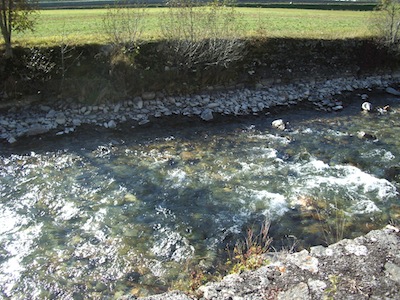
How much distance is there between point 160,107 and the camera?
17484mm

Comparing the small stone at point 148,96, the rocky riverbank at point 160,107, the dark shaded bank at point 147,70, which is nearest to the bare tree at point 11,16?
the dark shaded bank at point 147,70

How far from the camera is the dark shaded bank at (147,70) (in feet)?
54.6

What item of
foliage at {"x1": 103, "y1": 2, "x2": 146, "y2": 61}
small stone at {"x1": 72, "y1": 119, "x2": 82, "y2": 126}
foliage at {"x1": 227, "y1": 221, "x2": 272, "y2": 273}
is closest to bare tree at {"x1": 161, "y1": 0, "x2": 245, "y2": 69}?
foliage at {"x1": 103, "y1": 2, "x2": 146, "y2": 61}

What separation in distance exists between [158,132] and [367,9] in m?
36.6

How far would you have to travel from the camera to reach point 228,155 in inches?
545

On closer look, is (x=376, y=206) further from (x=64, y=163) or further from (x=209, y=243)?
(x=64, y=163)

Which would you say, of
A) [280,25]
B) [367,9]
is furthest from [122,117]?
[367,9]

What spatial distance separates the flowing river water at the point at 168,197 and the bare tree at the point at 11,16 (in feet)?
16.5

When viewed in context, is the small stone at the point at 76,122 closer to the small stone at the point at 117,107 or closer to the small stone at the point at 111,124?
the small stone at the point at 111,124

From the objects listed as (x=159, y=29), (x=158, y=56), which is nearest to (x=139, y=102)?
(x=158, y=56)

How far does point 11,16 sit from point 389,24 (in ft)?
69.0

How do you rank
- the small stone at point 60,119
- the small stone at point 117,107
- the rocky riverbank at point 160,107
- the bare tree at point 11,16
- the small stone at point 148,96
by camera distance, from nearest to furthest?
the rocky riverbank at point 160,107 < the small stone at point 60,119 < the bare tree at point 11,16 < the small stone at point 117,107 < the small stone at point 148,96

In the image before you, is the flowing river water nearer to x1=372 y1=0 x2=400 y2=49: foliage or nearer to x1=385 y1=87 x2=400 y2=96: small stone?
x1=385 y1=87 x2=400 y2=96: small stone

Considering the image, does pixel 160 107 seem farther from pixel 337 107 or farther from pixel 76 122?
pixel 337 107
